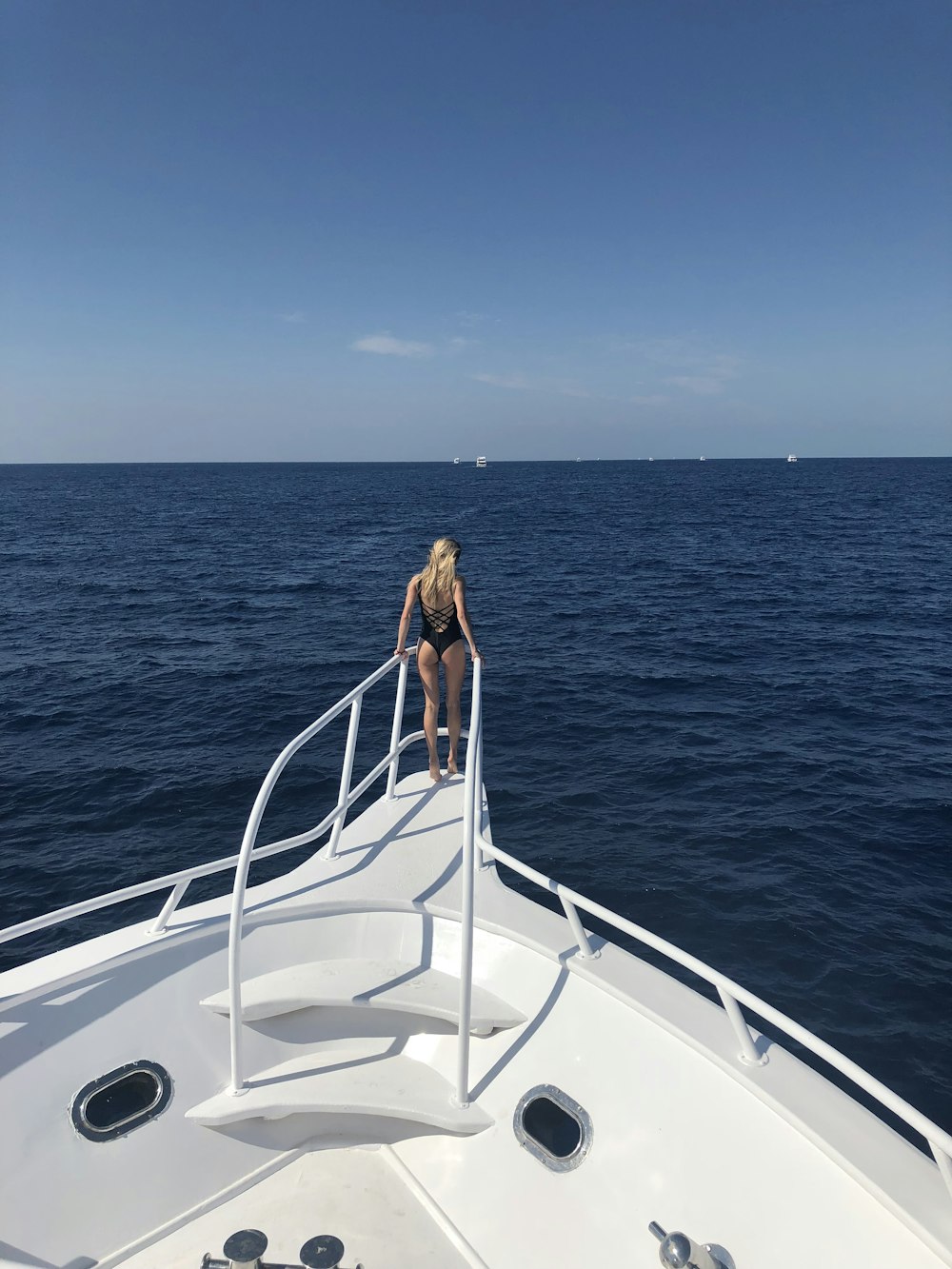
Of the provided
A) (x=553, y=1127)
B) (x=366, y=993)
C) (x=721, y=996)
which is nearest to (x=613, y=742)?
(x=366, y=993)

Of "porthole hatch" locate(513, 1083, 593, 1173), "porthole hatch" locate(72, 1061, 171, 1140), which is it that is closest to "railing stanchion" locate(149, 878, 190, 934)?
"porthole hatch" locate(72, 1061, 171, 1140)

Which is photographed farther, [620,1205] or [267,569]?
[267,569]

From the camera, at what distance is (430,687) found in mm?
6344

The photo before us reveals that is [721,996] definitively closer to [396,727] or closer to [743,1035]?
[743,1035]

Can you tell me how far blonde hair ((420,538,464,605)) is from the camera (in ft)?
19.5

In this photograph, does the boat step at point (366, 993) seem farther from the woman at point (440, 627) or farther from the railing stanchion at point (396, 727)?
the woman at point (440, 627)

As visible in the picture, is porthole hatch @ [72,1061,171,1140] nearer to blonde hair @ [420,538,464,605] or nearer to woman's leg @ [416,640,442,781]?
woman's leg @ [416,640,442,781]

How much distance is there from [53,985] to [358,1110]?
66.0 inches

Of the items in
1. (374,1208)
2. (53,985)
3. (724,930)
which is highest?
(53,985)

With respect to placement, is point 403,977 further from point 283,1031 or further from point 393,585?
point 393,585

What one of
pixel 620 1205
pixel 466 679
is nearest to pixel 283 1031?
pixel 620 1205

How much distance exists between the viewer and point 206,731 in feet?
53.3

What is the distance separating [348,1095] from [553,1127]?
3.59 feet

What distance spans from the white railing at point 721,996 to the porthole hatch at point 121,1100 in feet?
5.00
